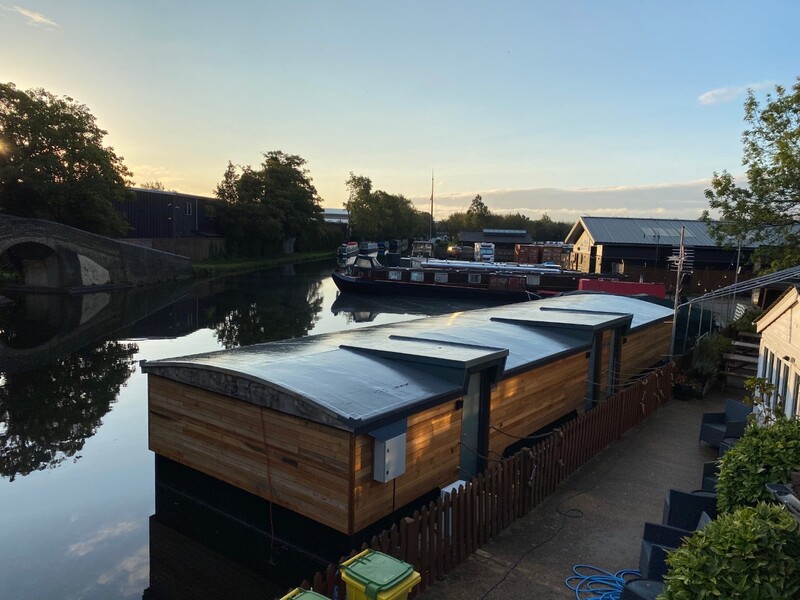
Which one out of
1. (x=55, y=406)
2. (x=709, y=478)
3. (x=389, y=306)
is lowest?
(x=55, y=406)

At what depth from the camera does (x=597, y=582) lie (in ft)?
26.0

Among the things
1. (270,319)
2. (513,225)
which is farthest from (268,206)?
(513,225)

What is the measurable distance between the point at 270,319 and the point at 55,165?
2588cm

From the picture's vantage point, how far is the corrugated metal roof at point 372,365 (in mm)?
8852

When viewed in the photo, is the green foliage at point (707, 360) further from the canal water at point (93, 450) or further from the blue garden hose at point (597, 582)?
the canal water at point (93, 450)

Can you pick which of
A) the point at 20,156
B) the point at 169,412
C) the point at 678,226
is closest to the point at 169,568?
the point at 169,412

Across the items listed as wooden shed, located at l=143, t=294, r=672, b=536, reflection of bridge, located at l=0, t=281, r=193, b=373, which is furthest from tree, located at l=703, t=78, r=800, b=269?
reflection of bridge, located at l=0, t=281, r=193, b=373

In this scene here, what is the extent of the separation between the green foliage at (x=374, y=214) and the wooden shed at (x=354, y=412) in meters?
123

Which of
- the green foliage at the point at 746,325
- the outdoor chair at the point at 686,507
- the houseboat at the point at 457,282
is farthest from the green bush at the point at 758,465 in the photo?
the houseboat at the point at 457,282

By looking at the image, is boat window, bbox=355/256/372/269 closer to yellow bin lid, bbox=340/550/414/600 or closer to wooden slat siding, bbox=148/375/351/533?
wooden slat siding, bbox=148/375/351/533

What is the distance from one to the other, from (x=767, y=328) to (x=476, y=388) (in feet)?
25.0

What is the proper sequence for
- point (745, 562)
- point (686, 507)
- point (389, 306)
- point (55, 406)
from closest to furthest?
point (745, 562)
point (686, 507)
point (55, 406)
point (389, 306)

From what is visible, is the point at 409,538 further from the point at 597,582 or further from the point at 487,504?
the point at 597,582

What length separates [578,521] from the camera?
9.66 metres
